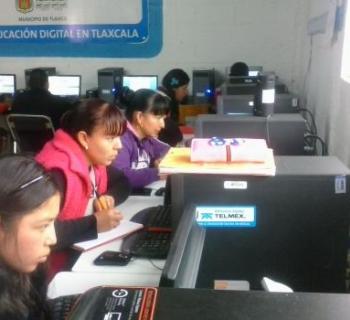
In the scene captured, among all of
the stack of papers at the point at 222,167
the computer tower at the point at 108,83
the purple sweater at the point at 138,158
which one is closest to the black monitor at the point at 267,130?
A: the purple sweater at the point at 138,158

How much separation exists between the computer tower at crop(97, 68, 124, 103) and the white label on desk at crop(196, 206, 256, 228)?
12.8 feet

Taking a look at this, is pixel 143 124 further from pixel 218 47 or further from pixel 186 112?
pixel 218 47

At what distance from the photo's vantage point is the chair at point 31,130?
3.39 meters

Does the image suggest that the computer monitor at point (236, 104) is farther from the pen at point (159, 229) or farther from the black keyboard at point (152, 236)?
the pen at point (159, 229)

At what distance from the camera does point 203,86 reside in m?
4.87

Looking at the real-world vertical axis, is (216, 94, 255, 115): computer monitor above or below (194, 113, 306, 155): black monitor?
above

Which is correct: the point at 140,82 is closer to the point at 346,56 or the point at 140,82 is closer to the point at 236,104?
the point at 236,104

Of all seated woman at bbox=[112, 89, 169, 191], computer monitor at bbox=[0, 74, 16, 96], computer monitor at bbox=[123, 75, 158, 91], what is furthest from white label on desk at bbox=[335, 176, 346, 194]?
computer monitor at bbox=[0, 74, 16, 96]

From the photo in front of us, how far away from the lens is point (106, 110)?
1.73 metres

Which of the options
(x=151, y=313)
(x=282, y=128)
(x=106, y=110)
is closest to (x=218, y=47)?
(x=282, y=128)

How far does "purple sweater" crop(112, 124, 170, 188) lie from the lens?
7.36 ft

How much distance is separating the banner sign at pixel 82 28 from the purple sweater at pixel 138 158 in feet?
9.29

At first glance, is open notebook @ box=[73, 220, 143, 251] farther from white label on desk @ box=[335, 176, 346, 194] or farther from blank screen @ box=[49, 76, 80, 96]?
blank screen @ box=[49, 76, 80, 96]

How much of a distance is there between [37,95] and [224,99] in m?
2.04
